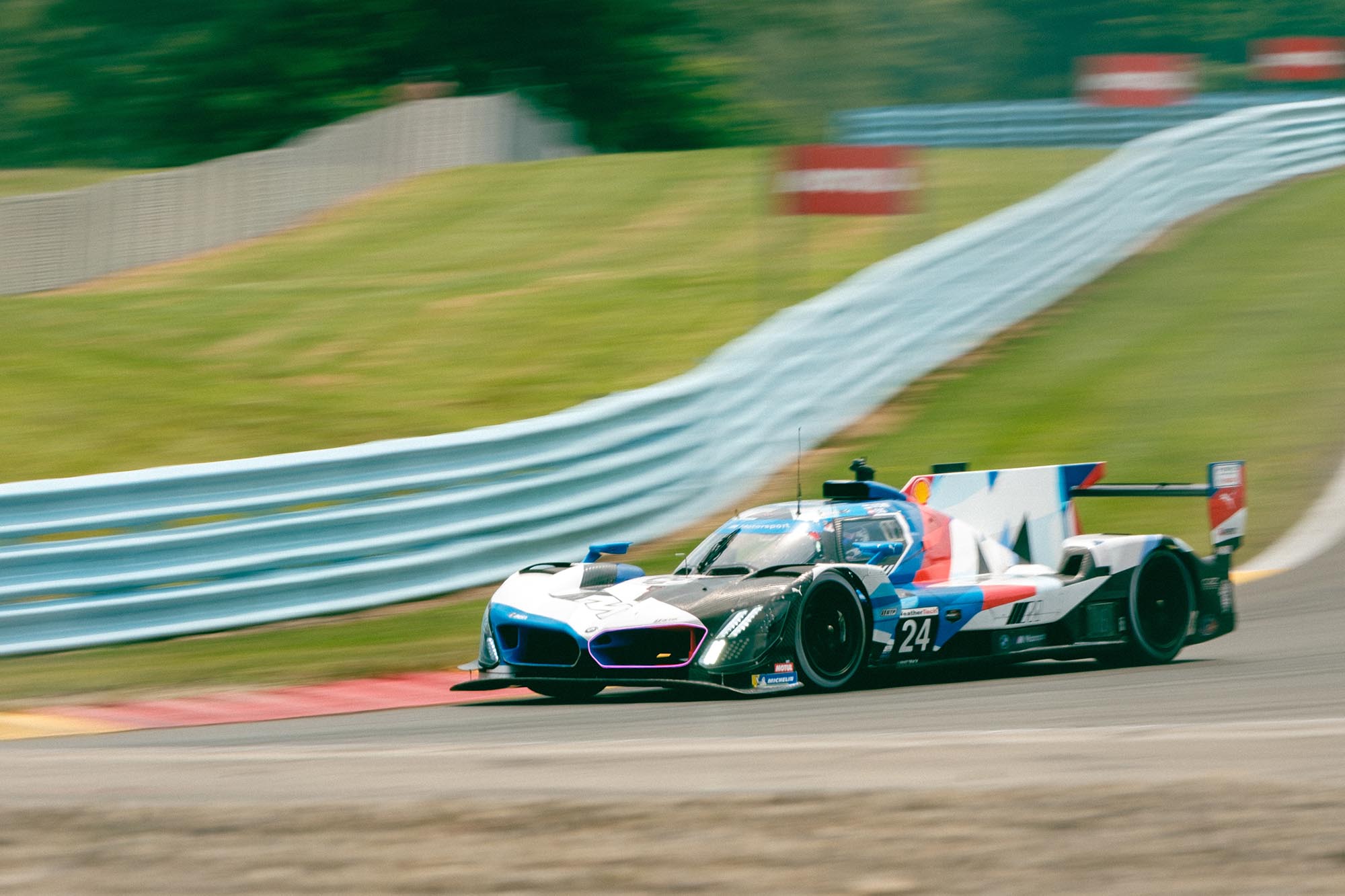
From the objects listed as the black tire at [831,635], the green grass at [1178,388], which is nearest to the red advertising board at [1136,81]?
the green grass at [1178,388]

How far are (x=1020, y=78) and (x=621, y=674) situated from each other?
62690 millimetres

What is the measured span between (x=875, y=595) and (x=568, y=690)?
5.85 feet

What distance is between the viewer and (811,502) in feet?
33.1

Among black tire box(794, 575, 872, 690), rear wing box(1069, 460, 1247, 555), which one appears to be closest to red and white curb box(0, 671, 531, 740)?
black tire box(794, 575, 872, 690)

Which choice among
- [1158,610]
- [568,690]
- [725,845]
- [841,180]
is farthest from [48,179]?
[725,845]

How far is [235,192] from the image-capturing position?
94.3ft

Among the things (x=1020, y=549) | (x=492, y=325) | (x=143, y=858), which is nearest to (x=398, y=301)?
(x=492, y=325)

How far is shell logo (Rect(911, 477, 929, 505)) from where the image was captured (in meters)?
10.7

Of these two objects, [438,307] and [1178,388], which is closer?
[1178,388]

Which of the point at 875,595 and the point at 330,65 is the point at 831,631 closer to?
the point at 875,595

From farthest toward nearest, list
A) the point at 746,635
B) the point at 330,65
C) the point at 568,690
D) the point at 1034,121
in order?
the point at 1034,121, the point at 330,65, the point at 568,690, the point at 746,635

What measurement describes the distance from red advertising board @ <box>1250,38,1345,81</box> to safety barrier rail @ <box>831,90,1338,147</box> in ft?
1.82

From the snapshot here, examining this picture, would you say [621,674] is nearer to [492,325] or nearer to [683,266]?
[492,325]

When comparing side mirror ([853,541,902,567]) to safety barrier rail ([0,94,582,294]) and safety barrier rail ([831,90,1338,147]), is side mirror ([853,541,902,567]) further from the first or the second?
safety barrier rail ([831,90,1338,147])
